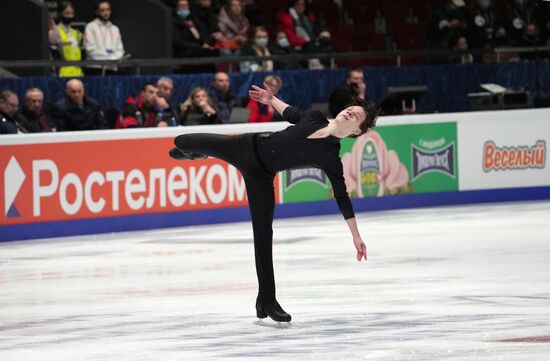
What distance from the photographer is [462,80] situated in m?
20.6

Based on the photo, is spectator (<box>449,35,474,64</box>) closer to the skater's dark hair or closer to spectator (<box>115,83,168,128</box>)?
spectator (<box>115,83,168,128</box>)

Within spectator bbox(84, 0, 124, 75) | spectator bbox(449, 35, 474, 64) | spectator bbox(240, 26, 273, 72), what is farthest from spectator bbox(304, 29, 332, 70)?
spectator bbox(84, 0, 124, 75)

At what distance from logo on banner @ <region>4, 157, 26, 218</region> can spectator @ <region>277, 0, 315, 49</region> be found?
6295mm

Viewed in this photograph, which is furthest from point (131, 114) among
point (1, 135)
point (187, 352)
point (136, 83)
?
point (187, 352)

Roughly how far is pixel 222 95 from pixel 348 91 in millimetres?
1669

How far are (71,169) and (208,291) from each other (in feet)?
15.9

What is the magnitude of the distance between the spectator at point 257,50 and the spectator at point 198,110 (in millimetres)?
1974

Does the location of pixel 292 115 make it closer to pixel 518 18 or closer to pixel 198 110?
pixel 198 110

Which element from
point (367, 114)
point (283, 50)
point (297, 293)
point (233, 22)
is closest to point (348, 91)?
point (283, 50)

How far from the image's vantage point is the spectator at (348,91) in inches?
714

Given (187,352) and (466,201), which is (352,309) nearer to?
(187,352)

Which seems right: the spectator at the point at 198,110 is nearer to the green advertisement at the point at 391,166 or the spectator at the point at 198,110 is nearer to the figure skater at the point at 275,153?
the green advertisement at the point at 391,166

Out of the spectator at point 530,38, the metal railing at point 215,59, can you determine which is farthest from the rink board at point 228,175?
the spectator at point 530,38

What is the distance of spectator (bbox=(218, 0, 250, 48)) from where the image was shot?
19.6 m
